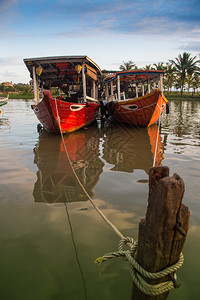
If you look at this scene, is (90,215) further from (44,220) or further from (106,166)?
(106,166)

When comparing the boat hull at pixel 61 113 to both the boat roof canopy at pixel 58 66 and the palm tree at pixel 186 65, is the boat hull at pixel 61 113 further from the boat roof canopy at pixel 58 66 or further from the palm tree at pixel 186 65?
the palm tree at pixel 186 65

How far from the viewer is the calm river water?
181cm

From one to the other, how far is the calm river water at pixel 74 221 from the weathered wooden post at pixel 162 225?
715mm

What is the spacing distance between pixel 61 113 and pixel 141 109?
3600 millimetres

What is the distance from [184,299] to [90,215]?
4.70 ft

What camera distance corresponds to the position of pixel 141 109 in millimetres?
9469

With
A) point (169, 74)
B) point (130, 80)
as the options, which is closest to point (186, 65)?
point (169, 74)

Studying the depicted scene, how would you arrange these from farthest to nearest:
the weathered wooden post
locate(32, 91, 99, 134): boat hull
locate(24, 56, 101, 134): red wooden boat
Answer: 1. locate(24, 56, 101, 134): red wooden boat
2. locate(32, 91, 99, 134): boat hull
3. the weathered wooden post

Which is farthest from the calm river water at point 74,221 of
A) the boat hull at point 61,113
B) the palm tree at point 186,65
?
the palm tree at point 186,65

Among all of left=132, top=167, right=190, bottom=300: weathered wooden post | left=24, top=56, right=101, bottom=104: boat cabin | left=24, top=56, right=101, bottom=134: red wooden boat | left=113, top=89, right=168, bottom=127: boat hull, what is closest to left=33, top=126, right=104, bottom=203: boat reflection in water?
left=24, top=56, right=101, bottom=134: red wooden boat

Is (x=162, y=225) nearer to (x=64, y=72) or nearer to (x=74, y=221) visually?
(x=74, y=221)

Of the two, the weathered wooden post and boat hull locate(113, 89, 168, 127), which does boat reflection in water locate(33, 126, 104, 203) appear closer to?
the weathered wooden post

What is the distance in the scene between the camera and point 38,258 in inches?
82.8

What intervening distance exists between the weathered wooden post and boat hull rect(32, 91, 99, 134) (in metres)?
6.06
